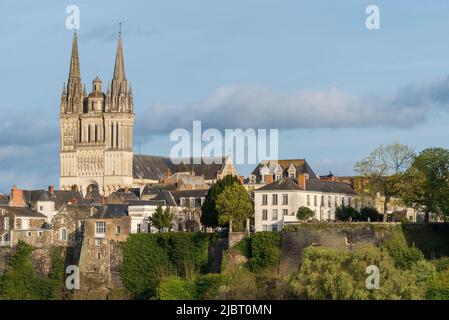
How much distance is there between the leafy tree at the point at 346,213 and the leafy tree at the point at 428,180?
6823 mm

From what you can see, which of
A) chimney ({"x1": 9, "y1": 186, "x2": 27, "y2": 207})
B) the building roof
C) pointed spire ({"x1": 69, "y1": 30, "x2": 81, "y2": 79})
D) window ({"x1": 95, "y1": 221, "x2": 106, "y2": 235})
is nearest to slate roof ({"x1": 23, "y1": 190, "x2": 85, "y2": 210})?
chimney ({"x1": 9, "y1": 186, "x2": 27, "y2": 207})

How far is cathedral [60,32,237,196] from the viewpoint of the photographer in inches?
6250

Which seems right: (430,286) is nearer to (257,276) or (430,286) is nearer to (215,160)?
(257,276)

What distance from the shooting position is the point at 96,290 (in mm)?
89812

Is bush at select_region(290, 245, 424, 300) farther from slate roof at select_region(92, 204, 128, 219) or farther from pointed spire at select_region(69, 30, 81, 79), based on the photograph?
pointed spire at select_region(69, 30, 81, 79)

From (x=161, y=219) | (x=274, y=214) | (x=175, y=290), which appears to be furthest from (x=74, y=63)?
(x=175, y=290)

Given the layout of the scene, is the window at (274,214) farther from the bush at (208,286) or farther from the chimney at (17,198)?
the chimney at (17,198)

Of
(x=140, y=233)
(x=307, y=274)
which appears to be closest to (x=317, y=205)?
(x=140, y=233)

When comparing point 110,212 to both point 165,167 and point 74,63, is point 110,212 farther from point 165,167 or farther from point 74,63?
point 74,63

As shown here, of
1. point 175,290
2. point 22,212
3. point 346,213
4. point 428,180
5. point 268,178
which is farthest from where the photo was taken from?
point 268,178

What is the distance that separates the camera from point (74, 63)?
163 m

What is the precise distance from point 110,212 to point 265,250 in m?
12.7
